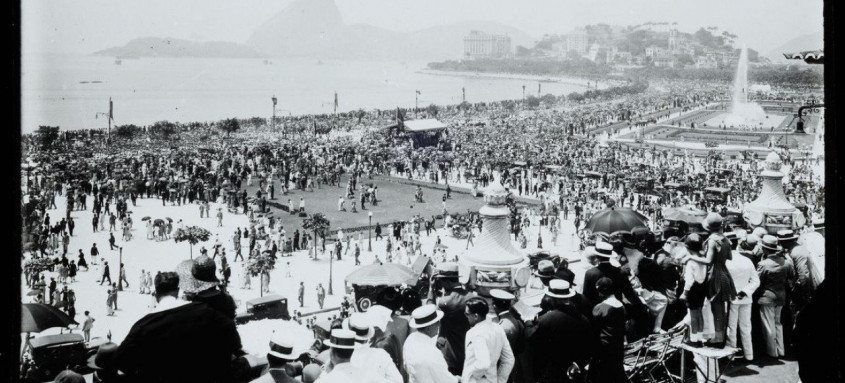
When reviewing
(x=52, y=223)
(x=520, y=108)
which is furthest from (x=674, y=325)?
(x=520, y=108)

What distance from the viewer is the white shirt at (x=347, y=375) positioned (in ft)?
13.3

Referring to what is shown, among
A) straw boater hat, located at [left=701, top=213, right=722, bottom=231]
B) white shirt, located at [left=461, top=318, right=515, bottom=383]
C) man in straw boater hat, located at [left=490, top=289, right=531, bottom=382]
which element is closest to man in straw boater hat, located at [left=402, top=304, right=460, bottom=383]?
white shirt, located at [left=461, top=318, right=515, bottom=383]

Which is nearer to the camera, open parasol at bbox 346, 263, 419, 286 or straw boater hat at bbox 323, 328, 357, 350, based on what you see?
straw boater hat at bbox 323, 328, 357, 350

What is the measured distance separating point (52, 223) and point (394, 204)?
589 inches

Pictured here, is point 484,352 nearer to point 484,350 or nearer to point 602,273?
point 484,350

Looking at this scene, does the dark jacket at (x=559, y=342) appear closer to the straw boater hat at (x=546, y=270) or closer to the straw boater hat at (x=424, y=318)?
the straw boater hat at (x=546, y=270)

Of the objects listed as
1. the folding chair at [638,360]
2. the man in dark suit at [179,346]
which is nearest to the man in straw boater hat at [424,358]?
the man in dark suit at [179,346]

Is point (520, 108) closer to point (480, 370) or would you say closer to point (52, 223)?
point (52, 223)

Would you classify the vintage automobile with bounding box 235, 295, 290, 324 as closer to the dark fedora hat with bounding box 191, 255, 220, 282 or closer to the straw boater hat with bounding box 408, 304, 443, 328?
the dark fedora hat with bounding box 191, 255, 220, 282

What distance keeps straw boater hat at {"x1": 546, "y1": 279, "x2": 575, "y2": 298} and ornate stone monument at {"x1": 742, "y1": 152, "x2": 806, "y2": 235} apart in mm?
5852

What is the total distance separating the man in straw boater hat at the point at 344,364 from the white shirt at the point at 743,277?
14.3 ft

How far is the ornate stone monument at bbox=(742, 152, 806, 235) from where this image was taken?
10.2 meters

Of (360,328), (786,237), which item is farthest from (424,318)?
(786,237)

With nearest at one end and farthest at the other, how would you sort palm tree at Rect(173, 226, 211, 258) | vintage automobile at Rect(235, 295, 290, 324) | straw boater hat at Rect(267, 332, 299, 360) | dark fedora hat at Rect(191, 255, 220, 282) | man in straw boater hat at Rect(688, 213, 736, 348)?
straw boater hat at Rect(267, 332, 299, 360) → dark fedora hat at Rect(191, 255, 220, 282) → man in straw boater hat at Rect(688, 213, 736, 348) → vintage automobile at Rect(235, 295, 290, 324) → palm tree at Rect(173, 226, 211, 258)
